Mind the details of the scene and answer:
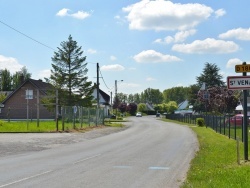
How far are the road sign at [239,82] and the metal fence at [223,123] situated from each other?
654 cm

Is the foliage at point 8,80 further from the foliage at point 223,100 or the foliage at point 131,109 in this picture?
the foliage at point 223,100

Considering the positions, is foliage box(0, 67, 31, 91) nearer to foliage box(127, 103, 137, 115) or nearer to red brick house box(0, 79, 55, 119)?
foliage box(127, 103, 137, 115)

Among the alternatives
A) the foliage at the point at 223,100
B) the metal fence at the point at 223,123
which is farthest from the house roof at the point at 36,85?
the foliage at the point at 223,100

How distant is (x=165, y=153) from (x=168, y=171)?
5.30m

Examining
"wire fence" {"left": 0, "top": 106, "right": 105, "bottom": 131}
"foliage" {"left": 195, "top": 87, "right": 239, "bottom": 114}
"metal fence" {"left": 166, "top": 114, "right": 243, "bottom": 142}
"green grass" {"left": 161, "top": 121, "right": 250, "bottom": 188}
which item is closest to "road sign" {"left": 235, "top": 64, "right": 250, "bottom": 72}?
"green grass" {"left": 161, "top": 121, "right": 250, "bottom": 188}

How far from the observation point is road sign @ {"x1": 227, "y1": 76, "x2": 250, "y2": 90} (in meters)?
13.2

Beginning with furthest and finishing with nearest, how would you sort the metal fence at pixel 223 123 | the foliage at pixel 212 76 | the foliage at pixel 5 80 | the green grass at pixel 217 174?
1. the foliage at pixel 5 80
2. the foliage at pixel 212 76
3. the metal fence at pixel 223 123
4. the green grass at pixel 217 174

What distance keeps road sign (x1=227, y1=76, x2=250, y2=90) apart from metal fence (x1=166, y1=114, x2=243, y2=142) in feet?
21.5

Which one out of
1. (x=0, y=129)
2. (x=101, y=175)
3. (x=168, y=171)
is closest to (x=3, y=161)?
(x=101, y=175)

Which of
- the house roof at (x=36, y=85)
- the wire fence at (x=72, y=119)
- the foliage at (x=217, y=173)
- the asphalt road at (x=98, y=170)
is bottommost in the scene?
the asphalt road at (x=98, y=170)

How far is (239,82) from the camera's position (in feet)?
43.5

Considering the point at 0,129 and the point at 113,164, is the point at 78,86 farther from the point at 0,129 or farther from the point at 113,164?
the point at 113,164

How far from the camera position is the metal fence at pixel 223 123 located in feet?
90.6

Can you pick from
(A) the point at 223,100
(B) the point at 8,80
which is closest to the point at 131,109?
(B) the point at 8,80
